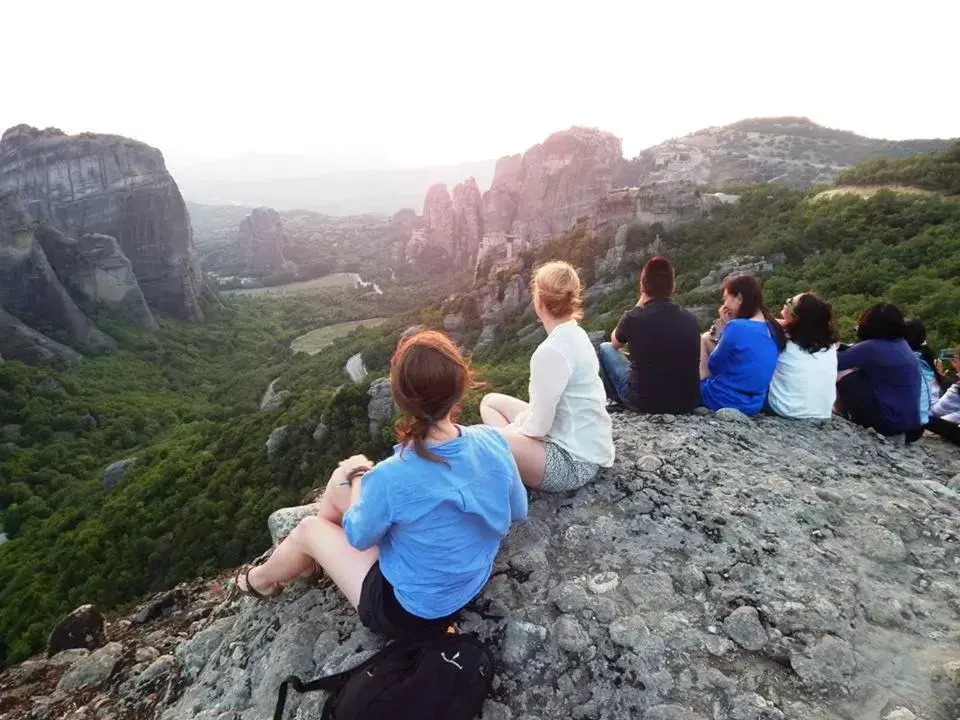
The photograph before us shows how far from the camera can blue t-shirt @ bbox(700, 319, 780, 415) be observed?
18.5ft

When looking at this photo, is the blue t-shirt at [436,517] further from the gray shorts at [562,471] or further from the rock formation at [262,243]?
the rock formation at [262,243]

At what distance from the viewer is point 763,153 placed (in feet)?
202

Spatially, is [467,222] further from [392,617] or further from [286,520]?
[392,617]

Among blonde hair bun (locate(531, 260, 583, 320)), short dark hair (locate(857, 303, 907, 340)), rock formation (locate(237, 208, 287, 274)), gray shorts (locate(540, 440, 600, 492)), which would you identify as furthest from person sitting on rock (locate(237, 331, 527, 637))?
rock formation (locate(237, 208, 287, 274))

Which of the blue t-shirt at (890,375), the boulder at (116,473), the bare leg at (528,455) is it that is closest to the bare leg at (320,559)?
the bare leg at (528,455)

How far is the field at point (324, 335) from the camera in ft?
168

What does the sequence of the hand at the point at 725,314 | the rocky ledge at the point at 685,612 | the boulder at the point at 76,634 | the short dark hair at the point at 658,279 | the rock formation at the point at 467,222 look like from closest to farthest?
the rocky ledge at the point at 685,612 < the short dark hair at the point at 658,279 < the hand at the point at 725,314 < the boulder at the point at 76,634 < the rock formation at the point at 467,222

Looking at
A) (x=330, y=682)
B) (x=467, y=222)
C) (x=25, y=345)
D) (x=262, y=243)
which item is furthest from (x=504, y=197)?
(x=330, y=682)

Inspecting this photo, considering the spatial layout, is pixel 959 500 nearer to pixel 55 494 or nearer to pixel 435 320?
pixel 435 320

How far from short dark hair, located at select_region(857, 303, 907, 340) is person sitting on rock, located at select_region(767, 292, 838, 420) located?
366 millimetres

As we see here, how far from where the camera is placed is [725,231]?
24328 millimetres

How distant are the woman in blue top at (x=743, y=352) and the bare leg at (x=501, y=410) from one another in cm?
221

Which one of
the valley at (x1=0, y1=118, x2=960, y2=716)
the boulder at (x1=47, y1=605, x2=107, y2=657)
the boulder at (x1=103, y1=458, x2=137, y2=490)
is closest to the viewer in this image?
the boulder at (x1=47, y1=605, x2=107, y2=657)

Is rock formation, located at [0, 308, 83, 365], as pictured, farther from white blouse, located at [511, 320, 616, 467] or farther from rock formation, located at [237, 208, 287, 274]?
rock formation, located at [237, 208, 287, 274]
